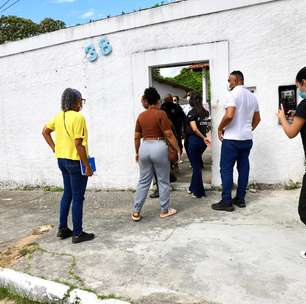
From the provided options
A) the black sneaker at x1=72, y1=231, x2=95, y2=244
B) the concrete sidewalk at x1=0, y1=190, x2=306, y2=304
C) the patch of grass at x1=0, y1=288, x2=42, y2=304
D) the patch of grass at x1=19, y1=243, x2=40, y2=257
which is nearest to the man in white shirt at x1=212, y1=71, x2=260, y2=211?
the concrete sidewalk at x1=0, y1=190, x2=306, y2=304

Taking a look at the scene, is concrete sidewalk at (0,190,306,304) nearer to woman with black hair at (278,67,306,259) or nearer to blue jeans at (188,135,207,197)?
blue jeans at (188,135,207,197)

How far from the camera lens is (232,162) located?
5352 mm

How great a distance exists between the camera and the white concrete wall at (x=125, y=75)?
234 inches

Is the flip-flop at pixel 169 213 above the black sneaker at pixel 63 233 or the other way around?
above

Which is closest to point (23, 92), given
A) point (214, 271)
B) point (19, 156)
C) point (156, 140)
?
point (19, 156)

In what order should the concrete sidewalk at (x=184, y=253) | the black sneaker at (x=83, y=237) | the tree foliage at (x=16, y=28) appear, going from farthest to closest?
the tree foliage at (x=16, y=28) < the black sneaker at (x=83, y=237) < the concrete sidewalk at (x=184, y=253)

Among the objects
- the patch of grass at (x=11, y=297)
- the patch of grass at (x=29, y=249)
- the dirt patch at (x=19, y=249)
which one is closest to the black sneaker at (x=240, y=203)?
the dirt patch at (x=19, y=249)

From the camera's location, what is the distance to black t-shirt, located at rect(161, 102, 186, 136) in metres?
7.56

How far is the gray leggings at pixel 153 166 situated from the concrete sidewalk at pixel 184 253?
13.4 inches

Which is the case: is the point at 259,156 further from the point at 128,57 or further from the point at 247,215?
the point at 128,57

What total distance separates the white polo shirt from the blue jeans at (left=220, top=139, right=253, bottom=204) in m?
0.09

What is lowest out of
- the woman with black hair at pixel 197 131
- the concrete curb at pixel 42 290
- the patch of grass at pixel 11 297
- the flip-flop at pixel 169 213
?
the patch of grass at pixel 11 297

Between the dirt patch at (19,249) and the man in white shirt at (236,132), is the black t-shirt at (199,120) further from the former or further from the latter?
the dirt patch at (19,249)

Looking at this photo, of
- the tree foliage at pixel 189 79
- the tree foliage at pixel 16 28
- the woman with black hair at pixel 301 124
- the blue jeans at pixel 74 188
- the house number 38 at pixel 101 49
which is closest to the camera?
the woman with black hair at pixel 301 124
